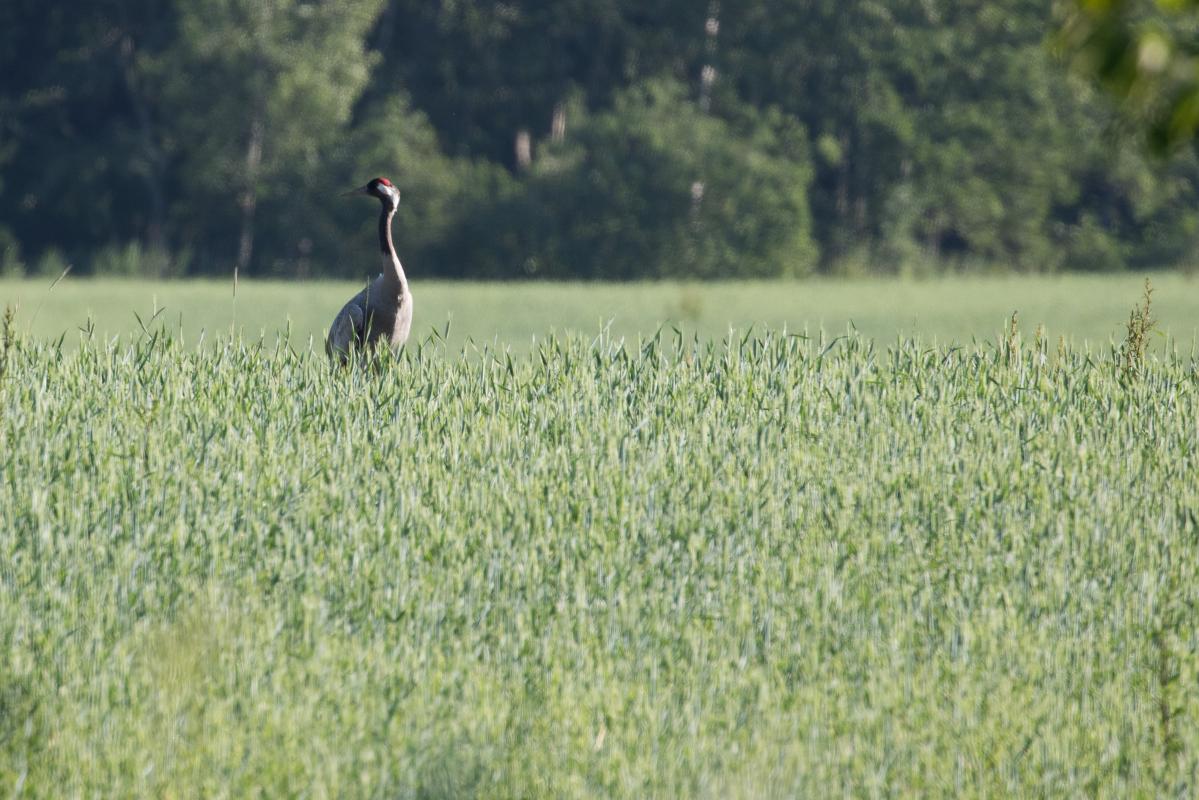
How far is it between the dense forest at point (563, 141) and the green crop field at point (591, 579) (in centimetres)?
3282

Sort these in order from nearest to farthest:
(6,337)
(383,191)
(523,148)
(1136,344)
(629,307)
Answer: (6,337)
(1136,344)
(383,191)
(629,307)
(523,148)

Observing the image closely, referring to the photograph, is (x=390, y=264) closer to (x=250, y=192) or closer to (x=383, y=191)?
(x=383, y=191)

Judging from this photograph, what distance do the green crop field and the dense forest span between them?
3282 centimetres

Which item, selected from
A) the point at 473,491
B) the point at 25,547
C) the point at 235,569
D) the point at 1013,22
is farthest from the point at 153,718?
the point at 1013,22

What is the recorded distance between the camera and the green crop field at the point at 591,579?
183 inches

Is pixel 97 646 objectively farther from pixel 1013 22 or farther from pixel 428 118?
pixel 1013 22

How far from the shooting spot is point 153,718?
15.3ft

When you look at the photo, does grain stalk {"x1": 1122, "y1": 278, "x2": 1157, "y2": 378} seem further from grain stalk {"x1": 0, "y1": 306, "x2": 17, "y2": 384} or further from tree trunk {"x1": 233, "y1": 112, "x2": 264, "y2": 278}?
tree trunk {"x1": 233, "y1": 112, "x2": 264, "y2": 278}

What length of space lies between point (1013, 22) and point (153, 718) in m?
45.7

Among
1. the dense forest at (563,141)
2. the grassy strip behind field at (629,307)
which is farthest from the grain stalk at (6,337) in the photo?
the dense forest at (563,141)

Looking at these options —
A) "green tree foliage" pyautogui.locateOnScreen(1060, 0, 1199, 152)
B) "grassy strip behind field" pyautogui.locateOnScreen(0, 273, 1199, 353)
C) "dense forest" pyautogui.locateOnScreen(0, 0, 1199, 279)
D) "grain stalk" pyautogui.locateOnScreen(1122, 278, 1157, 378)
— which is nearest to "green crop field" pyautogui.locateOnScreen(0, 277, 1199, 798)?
"grain stalk" pyautogui.locateOnScreen(1122, 278, 1157, 378)

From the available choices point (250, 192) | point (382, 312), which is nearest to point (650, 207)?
point (250, 192)

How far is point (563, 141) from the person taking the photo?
41.8m

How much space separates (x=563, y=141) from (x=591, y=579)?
37133mm
